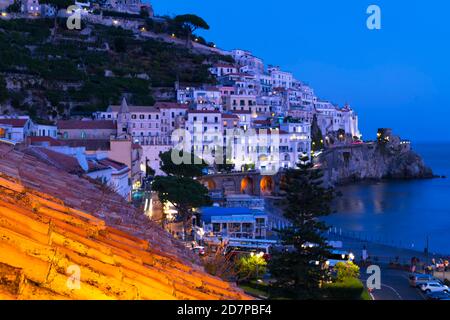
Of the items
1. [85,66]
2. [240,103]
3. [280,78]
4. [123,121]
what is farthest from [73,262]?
[280,78]

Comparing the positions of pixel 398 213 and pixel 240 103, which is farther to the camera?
pixel 240 103

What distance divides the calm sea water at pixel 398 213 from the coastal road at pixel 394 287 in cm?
1272

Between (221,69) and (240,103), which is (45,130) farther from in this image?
A: (221,69)

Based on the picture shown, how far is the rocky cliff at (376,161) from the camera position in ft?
227

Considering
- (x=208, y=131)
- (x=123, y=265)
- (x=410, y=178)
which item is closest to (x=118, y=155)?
(x=208, y=131)

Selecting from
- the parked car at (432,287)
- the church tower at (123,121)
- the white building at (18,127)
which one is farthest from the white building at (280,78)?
the parked car at (432,287)

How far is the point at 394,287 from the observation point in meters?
20.1

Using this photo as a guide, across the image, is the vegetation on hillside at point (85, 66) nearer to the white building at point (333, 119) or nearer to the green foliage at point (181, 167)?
the white building at point (333, 119)

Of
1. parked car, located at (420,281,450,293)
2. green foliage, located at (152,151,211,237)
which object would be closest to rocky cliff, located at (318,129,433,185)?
green foliage, located at (152,151,211,237)

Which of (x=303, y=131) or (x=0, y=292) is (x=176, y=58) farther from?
(x=0, y=292)

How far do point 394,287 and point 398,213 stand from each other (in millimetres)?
30080

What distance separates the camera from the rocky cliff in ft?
227

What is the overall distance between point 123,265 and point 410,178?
79.0 meters

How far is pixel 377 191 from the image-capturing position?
62.8 meters
